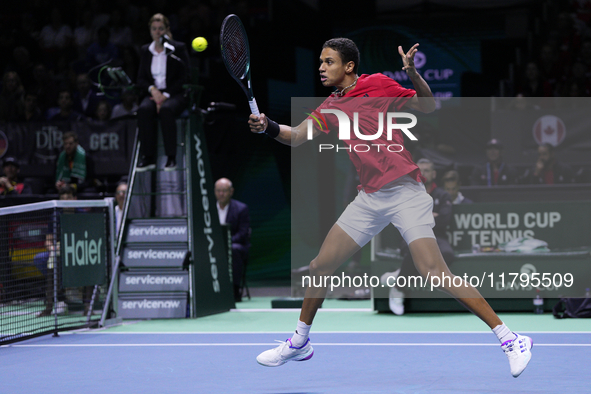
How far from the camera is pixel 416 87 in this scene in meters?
4.62

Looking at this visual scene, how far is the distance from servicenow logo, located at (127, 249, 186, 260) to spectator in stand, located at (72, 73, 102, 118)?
4.59 metres

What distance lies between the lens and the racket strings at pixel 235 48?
486 cm

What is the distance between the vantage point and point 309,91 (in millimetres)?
13016

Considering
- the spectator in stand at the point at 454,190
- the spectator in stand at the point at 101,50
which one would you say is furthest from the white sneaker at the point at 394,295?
the spectator in stand at the point at 101,50

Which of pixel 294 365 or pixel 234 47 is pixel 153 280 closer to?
pixel 294 365

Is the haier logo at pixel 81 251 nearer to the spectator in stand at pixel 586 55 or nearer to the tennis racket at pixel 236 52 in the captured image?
the tennis racket at pixel 236 52

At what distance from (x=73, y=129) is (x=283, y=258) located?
3.52 m

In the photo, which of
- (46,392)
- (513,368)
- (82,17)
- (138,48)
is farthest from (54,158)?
(513,368)

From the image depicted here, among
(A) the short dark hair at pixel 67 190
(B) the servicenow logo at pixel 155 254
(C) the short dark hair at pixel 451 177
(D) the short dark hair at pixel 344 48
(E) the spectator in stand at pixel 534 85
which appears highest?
(E) the spectator in stand at pixel 534 85

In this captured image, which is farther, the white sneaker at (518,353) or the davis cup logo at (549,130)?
the davis cup logo at (549,130)

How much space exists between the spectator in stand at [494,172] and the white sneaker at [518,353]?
5.77 metres

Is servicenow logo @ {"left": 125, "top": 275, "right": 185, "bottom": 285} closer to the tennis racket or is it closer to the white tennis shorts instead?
the tennis racket

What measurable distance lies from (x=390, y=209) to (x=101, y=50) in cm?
1086

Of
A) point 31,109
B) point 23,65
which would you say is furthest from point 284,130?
point 23,65
